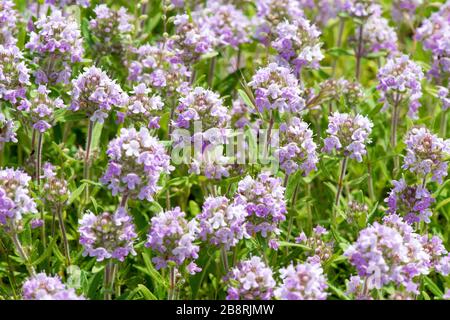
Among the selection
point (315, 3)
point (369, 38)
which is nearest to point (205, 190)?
point (369, 38)

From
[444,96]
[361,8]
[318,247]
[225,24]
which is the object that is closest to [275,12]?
[225,24]

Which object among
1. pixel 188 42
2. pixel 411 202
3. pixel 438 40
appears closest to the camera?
pixel 411 202

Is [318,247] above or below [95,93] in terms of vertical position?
below

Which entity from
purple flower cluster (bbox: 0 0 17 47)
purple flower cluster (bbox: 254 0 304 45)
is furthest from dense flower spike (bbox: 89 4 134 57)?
purple flower cluster (bbox: 254 0 304 45)

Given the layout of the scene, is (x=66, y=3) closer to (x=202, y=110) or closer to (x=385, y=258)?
(x=202, y=110)

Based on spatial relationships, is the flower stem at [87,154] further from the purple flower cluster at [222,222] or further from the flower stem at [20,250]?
the purple flower cluster at [222,222]
